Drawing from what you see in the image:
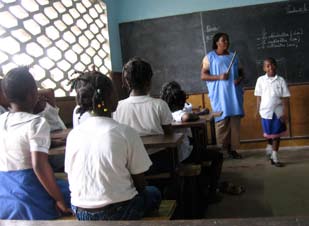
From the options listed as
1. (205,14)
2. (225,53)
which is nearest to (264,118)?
(225,53)

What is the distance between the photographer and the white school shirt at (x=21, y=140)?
1.47 metres

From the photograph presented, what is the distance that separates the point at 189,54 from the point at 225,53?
791 mm

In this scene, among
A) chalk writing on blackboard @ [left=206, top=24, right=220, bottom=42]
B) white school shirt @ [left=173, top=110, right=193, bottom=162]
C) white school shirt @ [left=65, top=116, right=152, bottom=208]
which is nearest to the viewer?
white school shirt @ [left=65, top=116, right=152, bottom=208]

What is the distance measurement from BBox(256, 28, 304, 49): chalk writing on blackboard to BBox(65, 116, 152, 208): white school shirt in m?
3.69

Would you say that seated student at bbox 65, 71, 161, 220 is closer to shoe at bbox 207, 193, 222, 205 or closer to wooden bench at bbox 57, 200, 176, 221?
wooden bench at bbox 57, 200, 176, 221

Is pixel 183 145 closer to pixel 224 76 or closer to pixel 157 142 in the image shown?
pixel 157 142

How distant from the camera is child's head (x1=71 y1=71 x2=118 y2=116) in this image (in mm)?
1356

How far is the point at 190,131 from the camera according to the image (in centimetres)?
270

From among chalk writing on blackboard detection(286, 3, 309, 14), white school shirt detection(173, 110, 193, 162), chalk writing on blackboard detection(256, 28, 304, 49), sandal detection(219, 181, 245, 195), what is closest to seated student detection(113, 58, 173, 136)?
white school shirt detection(173, 110, 193, 162)

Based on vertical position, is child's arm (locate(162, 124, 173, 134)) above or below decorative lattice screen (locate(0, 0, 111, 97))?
below

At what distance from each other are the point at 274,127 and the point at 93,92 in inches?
111

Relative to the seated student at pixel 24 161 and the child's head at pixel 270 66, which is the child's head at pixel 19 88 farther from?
the child's head at pixel 270 66

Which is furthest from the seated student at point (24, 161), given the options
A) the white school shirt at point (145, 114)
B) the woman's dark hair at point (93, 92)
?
the white school shirt at point (145, 114)

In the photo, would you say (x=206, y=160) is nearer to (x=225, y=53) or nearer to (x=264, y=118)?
(x=264, y=118)
